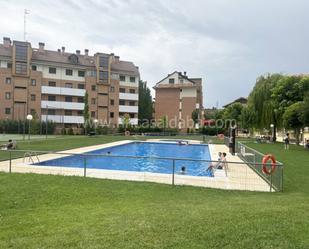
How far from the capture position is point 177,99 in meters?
77.5

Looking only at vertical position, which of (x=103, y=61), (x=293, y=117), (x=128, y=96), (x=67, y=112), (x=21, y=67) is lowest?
(x=293, y=117)

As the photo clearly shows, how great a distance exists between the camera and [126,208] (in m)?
7.26

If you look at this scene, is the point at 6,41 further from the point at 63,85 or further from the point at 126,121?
the point at 126,121

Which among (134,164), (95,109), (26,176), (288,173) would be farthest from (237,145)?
(95,109)

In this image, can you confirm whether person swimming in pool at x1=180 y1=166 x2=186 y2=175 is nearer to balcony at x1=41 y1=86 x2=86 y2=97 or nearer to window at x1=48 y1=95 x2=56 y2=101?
balcony at x1=41 y1=86 x2=86 y2=97

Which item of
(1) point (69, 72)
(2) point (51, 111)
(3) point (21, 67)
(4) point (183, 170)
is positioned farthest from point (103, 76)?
(4) point (183, 170)

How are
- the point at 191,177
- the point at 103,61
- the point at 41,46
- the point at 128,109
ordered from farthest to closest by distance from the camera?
the point at 128,109 < the point at 103,61 < the point at 41,46 < the point at 191,177

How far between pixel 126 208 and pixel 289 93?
3482cm

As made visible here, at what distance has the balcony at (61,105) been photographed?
58713mm

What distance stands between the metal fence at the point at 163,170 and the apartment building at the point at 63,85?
144 ft

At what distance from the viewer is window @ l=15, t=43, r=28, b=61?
56.8 m

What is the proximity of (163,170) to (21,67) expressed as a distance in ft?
165

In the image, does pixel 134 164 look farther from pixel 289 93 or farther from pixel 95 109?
pixel 95 109

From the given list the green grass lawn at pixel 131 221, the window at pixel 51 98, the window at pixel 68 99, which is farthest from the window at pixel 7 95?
the green grass lawn at pixel 131 221
